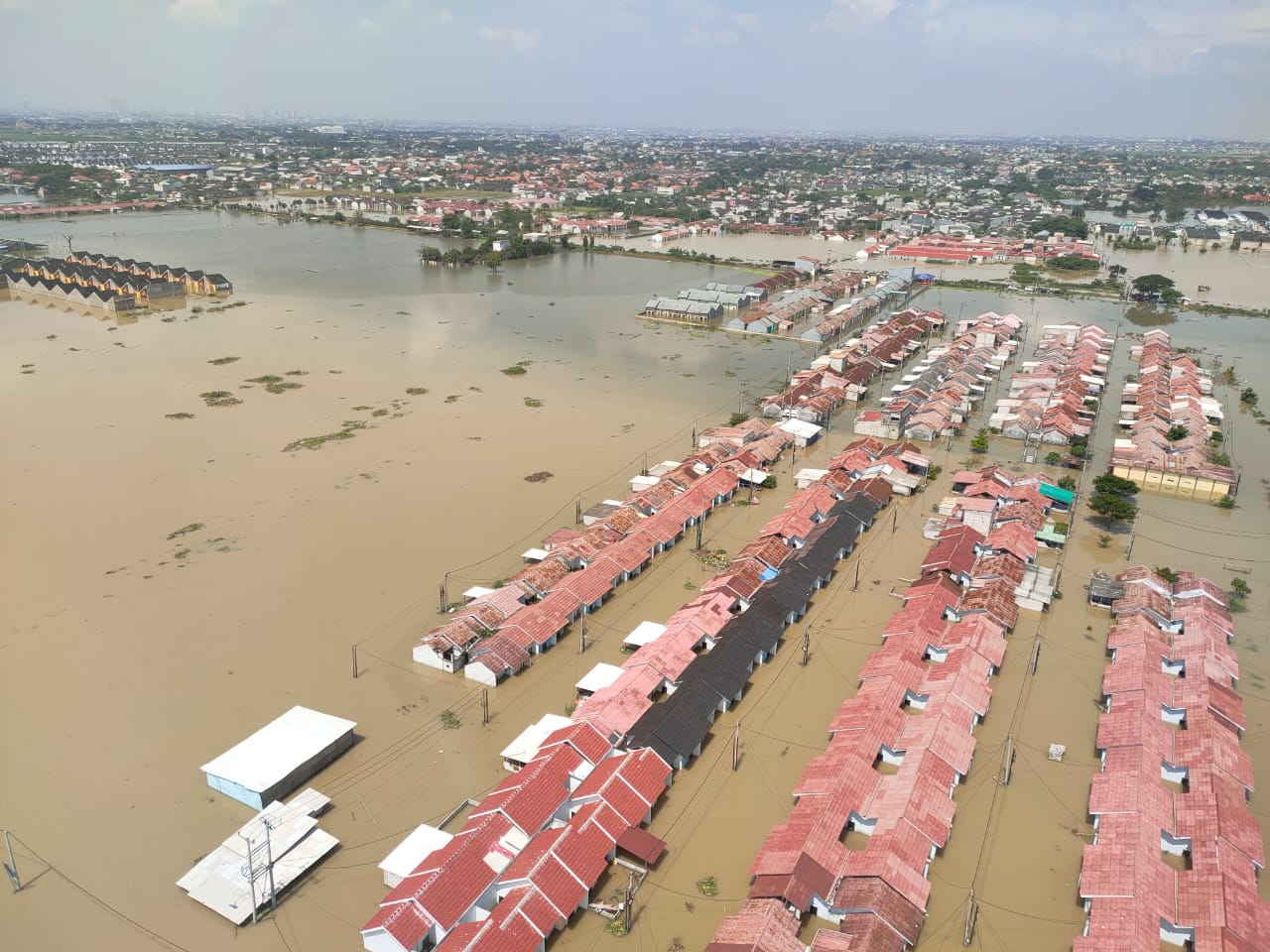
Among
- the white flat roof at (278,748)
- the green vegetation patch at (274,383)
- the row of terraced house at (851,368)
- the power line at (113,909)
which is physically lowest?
the power line at (113,909)

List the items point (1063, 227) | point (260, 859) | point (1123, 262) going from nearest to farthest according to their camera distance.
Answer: point (260, 859) < point (1123, 262) < point (1063, 227)

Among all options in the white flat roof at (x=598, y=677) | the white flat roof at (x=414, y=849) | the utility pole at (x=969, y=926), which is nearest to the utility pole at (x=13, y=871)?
the white flat roof at (x=414, y=849)

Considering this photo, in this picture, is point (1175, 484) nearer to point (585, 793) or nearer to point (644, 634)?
point (644, 634)

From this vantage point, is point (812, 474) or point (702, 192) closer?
point (812, 474)

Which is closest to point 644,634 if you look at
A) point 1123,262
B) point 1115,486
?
point 1115,486

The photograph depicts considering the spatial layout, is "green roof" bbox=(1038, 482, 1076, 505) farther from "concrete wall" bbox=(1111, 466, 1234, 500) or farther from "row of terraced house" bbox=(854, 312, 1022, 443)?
"row of terraced house" bbox=(854, 312, 1022, 443)

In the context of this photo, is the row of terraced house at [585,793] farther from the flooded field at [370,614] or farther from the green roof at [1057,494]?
the green roof at [1057,494]

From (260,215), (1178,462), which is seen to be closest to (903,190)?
(260,215)

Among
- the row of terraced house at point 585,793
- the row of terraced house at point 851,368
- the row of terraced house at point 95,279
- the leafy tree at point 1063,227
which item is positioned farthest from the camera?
the leafy tree at point 1063,227
